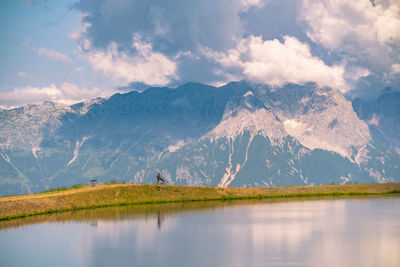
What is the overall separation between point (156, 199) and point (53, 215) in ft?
95.4

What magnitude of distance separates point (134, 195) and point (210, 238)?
6064 centimetres

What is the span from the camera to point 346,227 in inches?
2859

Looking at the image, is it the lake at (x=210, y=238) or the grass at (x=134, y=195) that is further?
the grass at (x=134, y=195)

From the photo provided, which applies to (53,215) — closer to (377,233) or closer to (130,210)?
(130,210)

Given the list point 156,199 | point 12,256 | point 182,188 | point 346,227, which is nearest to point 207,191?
point 182,188

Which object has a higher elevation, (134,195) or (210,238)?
(134,195)

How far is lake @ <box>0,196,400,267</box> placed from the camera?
54.5 meters

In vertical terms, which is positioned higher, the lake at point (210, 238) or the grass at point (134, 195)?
the grass at point (134, 195)

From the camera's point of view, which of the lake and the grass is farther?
the grass

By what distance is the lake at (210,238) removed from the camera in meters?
54.5

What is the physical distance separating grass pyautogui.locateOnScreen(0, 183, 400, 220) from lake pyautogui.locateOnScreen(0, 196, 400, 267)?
322 inches

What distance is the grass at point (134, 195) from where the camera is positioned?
346ft

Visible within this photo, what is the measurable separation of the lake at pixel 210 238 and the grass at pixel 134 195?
8180mm

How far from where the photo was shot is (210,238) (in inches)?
2611
